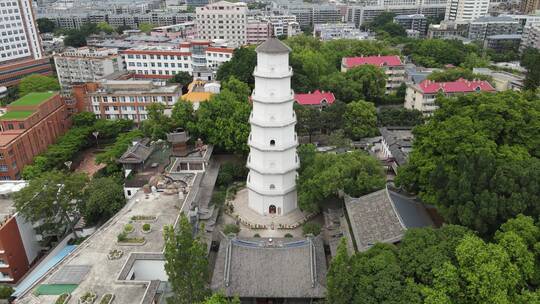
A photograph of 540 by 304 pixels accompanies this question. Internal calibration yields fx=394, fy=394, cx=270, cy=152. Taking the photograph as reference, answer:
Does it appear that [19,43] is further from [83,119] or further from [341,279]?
[341,279]

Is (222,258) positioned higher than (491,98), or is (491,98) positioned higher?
(491,98)

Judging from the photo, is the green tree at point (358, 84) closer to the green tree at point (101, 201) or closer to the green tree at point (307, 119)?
the green tree at point (307, 119)

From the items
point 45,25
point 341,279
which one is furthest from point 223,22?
point 341,279

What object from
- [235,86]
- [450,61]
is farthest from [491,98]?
[450,61]

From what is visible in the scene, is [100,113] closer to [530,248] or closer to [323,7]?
[530,248]

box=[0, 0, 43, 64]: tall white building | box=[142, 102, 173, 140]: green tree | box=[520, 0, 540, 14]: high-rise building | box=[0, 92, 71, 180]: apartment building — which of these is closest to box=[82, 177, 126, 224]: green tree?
box=[142, 102, 173, 140]: green tree

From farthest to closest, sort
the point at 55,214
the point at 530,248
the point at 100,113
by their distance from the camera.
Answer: the point at 100,113 < the point at 55,214 < the point at 530,248

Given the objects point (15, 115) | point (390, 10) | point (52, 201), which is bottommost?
point (52, 201)
